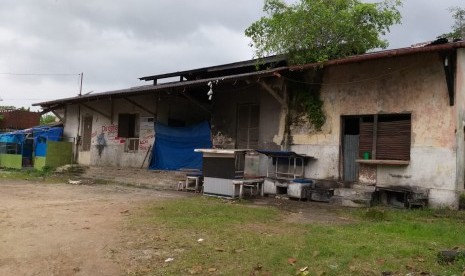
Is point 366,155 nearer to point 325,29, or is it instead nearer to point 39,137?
point 325,29

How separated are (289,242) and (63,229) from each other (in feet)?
12.9

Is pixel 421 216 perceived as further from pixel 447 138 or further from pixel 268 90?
pixel 268 90

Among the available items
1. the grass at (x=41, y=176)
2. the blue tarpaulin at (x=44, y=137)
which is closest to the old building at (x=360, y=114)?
the grass at (x=41, y=176)

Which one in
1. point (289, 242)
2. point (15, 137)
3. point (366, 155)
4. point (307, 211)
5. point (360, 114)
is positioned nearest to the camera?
point (289, 242)

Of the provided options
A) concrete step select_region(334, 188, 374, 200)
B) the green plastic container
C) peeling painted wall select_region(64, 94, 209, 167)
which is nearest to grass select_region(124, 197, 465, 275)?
concrete step select_region(334, 188, 374, 200)

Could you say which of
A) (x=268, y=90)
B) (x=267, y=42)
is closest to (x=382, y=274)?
(x=268, y=90)

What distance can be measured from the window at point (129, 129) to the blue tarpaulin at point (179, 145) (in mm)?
2006

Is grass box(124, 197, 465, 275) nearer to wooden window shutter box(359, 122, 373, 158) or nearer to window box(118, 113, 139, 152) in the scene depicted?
wooden window shutter box(359, 122, 373, 158)

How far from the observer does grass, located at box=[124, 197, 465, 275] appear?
5.23 metres

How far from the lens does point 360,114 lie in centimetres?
1187

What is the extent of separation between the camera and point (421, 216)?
30.8 feet

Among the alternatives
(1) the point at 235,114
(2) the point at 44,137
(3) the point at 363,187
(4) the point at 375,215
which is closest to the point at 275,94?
(1) the point at 235,114

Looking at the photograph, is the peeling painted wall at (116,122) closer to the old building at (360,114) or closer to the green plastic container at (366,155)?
the old building at (360,114)

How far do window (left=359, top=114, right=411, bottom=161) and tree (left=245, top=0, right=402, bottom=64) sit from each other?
2408mm
